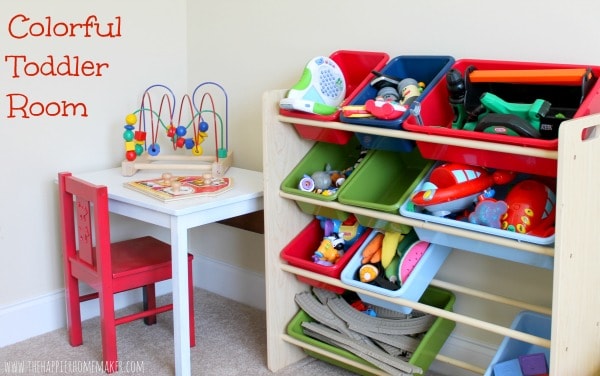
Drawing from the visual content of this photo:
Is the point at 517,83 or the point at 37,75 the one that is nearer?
the point at 517,83

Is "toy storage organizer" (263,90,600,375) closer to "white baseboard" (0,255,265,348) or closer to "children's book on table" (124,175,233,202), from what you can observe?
"children's book on table" (124,175,233,202)

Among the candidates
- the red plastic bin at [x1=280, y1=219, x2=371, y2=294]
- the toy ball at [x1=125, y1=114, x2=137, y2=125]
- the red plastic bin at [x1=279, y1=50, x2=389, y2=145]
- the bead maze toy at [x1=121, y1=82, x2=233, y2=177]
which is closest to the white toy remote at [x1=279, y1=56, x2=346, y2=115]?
the red plastic bin at [x1=279, y1=50, x2=389, y2=145]

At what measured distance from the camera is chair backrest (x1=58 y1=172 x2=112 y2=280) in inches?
82.7

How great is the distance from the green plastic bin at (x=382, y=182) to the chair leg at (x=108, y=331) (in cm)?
76

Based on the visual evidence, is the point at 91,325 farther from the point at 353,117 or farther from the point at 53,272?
the point at 353,117

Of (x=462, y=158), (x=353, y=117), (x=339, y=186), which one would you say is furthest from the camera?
(x=339, y=186)

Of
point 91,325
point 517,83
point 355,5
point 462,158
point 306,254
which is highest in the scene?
point 355,5

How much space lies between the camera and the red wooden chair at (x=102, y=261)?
83.8 inches

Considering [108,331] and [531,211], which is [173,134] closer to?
[108,331]

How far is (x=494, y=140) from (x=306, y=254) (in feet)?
2.55

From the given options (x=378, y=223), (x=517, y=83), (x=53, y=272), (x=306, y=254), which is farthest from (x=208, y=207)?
(x=517, y=83)

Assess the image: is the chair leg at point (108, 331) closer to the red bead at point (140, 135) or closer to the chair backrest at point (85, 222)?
the chair backrest at point (85, 222)

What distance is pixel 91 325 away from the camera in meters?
2.54

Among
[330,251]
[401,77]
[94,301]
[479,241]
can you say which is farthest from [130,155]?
[479,241]
